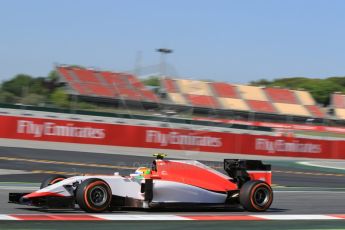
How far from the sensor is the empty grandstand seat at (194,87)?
198 ft

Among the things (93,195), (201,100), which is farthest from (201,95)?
(93,195)

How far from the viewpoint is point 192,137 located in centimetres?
2586

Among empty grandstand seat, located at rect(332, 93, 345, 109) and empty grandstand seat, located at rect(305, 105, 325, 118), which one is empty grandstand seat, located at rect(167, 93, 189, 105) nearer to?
empty grandstand seat, located at rect(305, 105, 325, 118)

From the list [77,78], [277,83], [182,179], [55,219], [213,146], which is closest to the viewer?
[55,219]

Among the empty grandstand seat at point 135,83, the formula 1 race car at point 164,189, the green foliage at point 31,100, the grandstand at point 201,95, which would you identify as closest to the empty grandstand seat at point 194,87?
the grandstand at point 201,95

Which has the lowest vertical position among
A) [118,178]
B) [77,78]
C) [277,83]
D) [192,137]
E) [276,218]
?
[276,218]

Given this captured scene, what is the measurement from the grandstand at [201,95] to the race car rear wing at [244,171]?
89.7 ft

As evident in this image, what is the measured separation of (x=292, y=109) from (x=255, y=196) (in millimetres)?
61391

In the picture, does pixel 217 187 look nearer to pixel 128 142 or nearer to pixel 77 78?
pixel 128 142

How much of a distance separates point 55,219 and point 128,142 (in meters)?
18.1

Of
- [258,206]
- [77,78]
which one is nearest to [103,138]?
[258,206]

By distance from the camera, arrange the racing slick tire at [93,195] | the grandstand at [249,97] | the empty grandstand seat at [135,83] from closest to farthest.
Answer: the racing slick tire at [93,195]
the empty grandstand seat at [135,83]
the grandstand at [249,97]

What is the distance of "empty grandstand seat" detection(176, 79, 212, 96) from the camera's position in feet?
198

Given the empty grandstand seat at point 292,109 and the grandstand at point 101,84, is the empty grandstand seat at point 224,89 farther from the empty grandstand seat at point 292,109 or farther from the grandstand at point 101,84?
the grandstand at point 101,84
